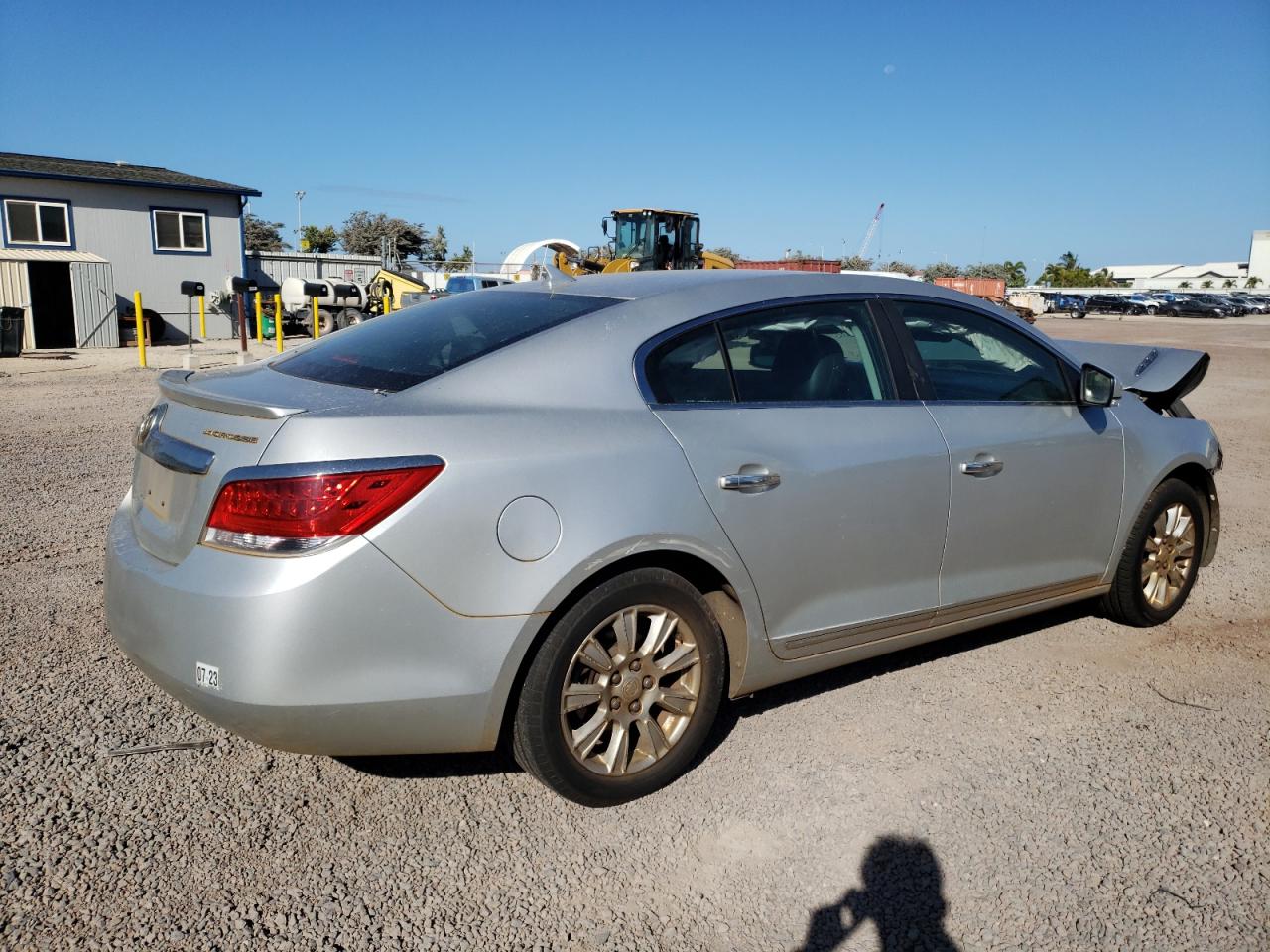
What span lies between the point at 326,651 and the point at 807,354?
2.00 metres

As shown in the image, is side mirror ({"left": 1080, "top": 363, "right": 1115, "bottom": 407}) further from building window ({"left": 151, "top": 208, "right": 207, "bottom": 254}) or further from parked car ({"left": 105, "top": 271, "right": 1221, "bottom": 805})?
building window ({"left": 151, "top": 208, "right": 207, "bottom": 254})

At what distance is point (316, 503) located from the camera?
8.61 ft

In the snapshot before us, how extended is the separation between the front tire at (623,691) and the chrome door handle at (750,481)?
0.35m

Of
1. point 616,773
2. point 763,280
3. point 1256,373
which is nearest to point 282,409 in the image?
point 616,773

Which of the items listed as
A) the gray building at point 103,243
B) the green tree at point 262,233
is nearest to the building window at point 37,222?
the gray building at point 103,243

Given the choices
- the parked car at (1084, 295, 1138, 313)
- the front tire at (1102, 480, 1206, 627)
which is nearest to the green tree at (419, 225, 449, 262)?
the parked car at (1084, 295, 1138, 313)

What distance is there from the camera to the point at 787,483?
132 inches

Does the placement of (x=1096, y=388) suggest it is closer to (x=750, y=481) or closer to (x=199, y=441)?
(x=750, y=481)

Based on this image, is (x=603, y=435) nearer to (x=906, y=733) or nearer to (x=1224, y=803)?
(x=906, y=733)

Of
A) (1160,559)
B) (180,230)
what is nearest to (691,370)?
(1160,559)

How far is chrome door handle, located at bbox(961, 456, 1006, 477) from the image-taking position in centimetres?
383

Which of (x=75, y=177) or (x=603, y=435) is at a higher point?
(x=75, y=177)

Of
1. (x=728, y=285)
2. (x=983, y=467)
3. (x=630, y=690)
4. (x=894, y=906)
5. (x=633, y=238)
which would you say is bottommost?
(x=894, y=906)

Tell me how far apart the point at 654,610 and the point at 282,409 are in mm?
1236
